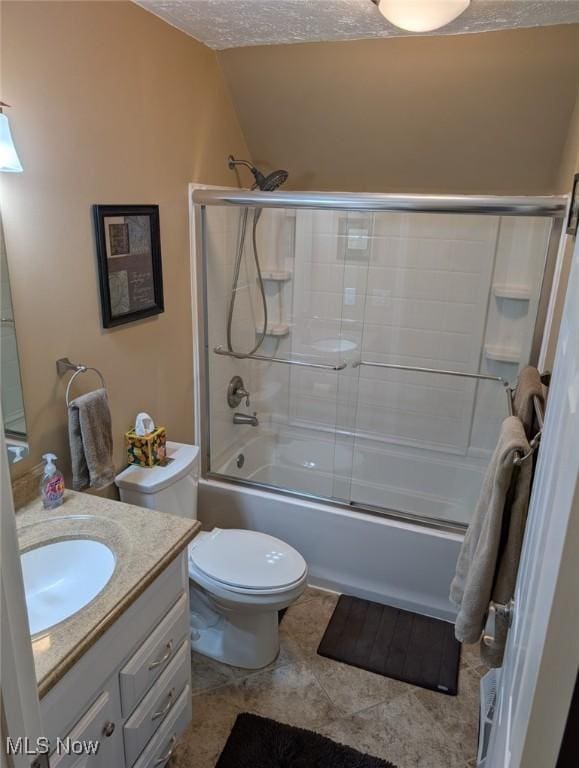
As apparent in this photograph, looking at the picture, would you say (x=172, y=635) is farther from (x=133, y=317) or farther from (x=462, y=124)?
(x=462, y=124)

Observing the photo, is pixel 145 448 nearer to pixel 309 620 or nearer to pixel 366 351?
pixel 309 620

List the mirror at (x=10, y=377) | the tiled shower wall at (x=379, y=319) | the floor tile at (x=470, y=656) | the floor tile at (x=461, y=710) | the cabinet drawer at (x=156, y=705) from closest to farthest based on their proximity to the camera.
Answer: the cabinet drawer at (x=156, y=705) < the mirror at (x=10, y=377) < the floor tile at (x=461, y=710) < the floor tile at (x=470, y=656) < the tiled shower wall at (x=379, y=319)

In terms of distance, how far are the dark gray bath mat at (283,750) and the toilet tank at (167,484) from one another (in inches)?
31.5

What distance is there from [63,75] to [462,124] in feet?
5.31

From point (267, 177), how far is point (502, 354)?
145 centimetres

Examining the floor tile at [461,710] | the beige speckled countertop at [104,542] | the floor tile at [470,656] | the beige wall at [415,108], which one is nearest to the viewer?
the beige speckled countertop at [104,542]

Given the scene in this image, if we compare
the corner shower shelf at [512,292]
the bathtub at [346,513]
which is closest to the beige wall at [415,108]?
the corner shower shelf at [512,292]

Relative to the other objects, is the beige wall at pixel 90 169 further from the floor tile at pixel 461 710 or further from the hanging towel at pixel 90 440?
the floor tile at pixel 461 710

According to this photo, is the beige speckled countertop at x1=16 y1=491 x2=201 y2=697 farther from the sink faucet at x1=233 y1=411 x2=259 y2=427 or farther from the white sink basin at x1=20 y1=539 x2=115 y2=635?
the sink faucet at x1=233 y1=411 x2=259 y2=427

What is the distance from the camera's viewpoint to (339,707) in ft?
6.47

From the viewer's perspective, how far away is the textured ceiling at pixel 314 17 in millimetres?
1758

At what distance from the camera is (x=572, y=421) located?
2.04 feet

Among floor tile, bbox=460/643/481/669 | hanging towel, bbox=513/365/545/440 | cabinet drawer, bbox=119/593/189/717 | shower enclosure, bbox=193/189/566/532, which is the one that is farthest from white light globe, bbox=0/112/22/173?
floor tile, bbox=460/643/481/669

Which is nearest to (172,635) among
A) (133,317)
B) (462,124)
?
(133,317)
